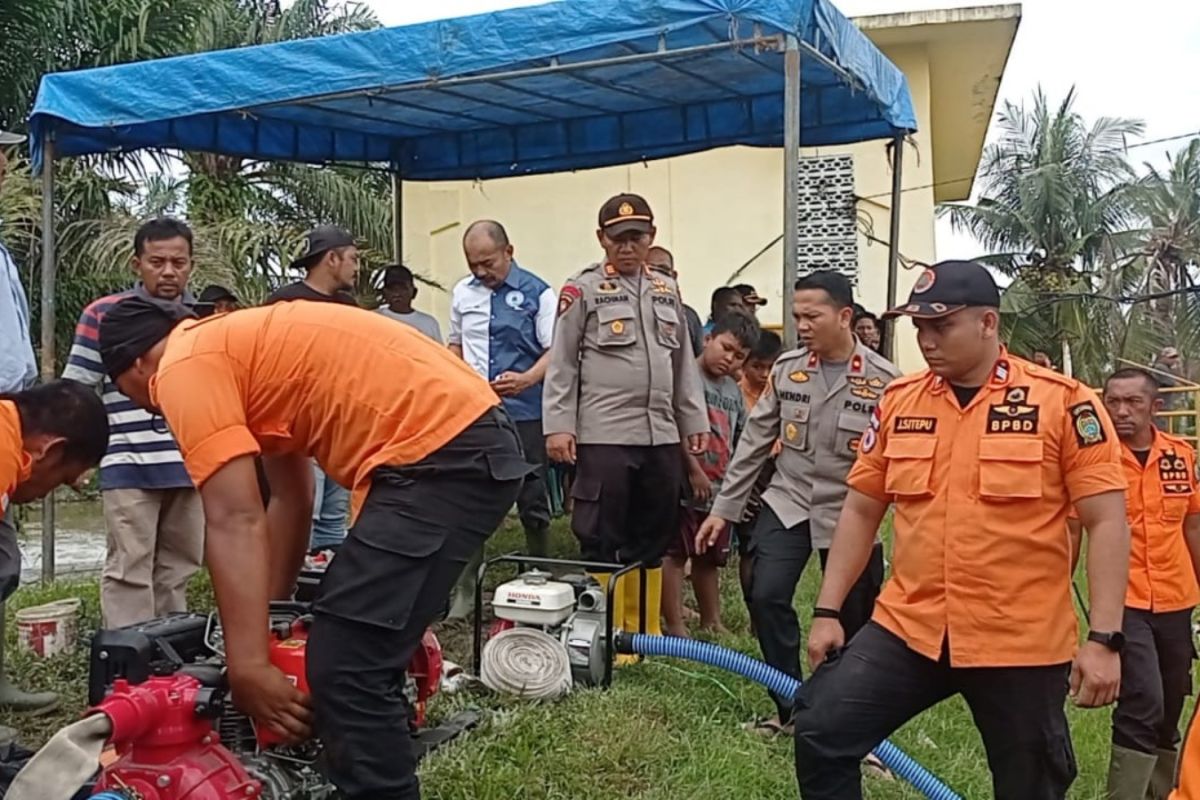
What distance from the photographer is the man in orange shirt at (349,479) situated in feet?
7.84

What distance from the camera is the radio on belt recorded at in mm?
4438

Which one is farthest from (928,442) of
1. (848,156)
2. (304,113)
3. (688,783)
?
(848,156)

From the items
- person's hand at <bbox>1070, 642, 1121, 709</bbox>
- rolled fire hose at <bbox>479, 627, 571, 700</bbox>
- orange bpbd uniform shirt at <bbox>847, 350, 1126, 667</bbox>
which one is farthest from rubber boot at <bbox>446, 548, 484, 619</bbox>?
person's hand at <bbox>1070, 642, 1121, 709</bbox>

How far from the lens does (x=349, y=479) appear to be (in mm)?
2670

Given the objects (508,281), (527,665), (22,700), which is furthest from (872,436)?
(22,700)

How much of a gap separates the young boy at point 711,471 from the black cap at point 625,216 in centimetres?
99

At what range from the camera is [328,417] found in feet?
8.51

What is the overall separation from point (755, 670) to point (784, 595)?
30 cm

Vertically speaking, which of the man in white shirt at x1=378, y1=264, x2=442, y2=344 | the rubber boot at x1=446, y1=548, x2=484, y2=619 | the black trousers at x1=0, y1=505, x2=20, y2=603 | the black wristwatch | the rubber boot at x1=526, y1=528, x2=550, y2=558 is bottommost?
the rubber boot at x1=446, y1=548, x2=484, y2=619

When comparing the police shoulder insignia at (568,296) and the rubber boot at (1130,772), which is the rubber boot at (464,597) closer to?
the police shoulder insignia at (568,296)

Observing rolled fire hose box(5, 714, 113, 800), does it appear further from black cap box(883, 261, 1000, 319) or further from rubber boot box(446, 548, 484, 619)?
rubber boot box(446, 548, 484, 619)

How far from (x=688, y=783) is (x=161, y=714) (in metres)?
1.82

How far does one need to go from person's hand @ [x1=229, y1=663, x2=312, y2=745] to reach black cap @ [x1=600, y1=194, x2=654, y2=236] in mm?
2797

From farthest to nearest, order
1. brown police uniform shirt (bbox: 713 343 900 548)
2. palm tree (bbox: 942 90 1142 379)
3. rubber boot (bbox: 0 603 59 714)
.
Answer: palm tree (bbox: 942 90 1142 379) < rubber boot (bbox: 0 603 59 714) < brown police uniform shirt (bbox: 713 343 900 548)
